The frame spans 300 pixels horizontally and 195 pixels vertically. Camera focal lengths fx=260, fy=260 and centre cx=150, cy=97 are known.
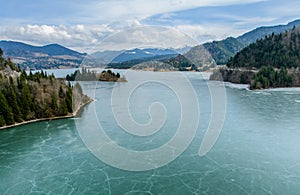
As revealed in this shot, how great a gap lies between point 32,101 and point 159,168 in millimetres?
13168

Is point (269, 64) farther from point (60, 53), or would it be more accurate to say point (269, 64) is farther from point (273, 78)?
point (60, 53)

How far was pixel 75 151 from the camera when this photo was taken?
14078mm

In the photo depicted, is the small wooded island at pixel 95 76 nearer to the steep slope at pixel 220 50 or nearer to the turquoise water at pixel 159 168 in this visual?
the turquoise water at pixel 159 168

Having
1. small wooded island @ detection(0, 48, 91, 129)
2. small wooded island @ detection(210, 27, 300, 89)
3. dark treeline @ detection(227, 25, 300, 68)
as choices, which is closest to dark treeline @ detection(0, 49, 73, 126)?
small wooded island @ detection(0, 48, 91, 129)

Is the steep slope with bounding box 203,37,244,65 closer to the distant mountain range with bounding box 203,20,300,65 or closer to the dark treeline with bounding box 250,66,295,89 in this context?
the distant mountain range with bounding box 203,20,300,65

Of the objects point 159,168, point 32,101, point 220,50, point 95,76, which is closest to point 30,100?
point 32,101

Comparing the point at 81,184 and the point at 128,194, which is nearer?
the point at 128,194

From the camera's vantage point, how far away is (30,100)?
65.9 ft

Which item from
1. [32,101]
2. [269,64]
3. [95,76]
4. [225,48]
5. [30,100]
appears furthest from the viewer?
[225,48]

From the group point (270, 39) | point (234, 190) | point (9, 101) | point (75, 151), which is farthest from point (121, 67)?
point (234, 190)

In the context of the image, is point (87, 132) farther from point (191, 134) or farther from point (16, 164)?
point (191, 134)

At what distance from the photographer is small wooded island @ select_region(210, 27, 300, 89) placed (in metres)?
42.2

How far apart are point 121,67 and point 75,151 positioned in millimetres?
65368

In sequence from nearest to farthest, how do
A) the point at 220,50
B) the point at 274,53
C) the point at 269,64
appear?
the point at 269,64 < the point at 274,53 < the point at 220,50
